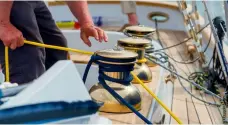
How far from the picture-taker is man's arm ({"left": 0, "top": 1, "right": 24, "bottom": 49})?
43.9 inches

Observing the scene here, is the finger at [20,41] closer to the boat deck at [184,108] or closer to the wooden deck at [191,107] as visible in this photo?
the boat deck at [184,108]

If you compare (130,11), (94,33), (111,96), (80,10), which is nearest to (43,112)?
(111,96)

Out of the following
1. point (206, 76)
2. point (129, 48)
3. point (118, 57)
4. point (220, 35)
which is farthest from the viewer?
point (206, 76)

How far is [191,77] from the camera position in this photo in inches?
78.5

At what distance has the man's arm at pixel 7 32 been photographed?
1.12 m

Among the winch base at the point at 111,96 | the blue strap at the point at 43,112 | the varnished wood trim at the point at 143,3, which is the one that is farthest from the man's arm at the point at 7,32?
the varnished wood trim at the point at 143,3

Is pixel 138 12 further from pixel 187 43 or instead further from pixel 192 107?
pixel 192 107

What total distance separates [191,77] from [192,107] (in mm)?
367

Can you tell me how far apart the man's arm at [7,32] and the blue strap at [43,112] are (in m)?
0.49

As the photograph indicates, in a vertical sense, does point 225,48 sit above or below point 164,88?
above

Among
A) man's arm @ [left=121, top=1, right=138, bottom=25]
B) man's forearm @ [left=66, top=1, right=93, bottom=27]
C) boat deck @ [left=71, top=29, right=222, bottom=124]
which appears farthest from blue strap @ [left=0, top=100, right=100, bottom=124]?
man's arm @ [left=121, top=1, right=138, bottom=25]

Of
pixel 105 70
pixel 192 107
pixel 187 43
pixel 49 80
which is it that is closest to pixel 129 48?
pixel 105 70

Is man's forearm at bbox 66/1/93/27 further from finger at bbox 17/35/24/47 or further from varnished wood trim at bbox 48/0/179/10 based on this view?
varnished wood trim at bbox 48/0/179/10

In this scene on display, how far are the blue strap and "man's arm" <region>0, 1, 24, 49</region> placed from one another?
0.49 meters
